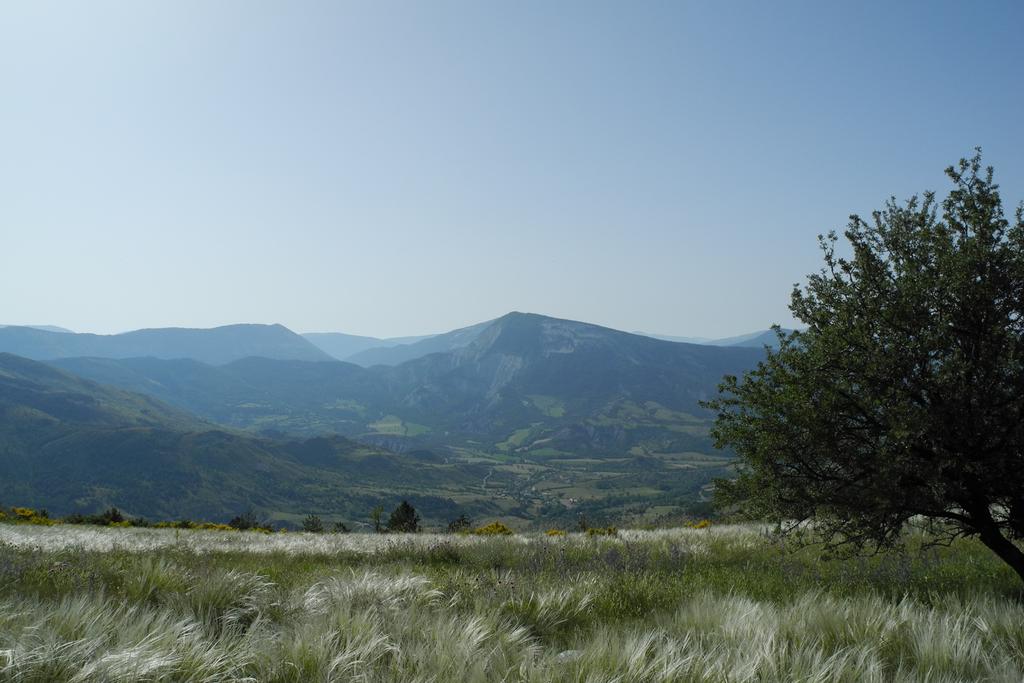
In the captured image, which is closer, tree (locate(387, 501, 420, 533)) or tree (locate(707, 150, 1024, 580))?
tree (locate(707, 150, 1024, 580))

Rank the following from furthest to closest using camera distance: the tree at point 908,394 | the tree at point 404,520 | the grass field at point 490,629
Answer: the tree at point 404,520 < the tree at point 908,394 < the grass field at point 490,629

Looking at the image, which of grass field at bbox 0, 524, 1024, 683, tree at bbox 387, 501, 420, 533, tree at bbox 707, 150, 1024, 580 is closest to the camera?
grass field at bbox 0, 524, 1024, 683

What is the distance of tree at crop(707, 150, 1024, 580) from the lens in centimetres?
693

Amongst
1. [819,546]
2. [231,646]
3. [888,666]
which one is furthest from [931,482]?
[231,646]

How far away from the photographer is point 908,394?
7.20 meters

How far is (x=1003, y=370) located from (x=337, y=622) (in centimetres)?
814

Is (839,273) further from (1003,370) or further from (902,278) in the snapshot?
(1003,370)

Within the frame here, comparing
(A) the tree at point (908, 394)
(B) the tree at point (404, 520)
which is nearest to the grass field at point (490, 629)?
(A) the tree at point (908, 394)

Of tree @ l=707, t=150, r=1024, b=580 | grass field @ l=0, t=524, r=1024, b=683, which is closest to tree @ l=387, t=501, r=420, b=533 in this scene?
grass field @ l=0, t=524, r=1024, b=683

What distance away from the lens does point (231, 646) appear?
3.62 meters

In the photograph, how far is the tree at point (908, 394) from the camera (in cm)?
693

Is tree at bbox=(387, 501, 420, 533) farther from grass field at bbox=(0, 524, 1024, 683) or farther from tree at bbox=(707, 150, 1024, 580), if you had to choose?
tree at bbox=(707, 150, 1024, 580)

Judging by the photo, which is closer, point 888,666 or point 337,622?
point 888,666

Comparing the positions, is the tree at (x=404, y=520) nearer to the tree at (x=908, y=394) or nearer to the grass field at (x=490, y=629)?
the grass field at (x=490, y=629)
